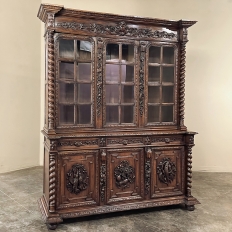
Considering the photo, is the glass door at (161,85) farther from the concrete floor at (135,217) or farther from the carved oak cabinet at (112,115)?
the concrete floor at (135,217)

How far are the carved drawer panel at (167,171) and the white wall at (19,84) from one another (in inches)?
113

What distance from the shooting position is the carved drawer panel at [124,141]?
10.7ft

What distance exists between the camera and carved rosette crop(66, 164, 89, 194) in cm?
312

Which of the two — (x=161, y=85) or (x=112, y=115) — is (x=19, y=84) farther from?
(x=161, y=85)

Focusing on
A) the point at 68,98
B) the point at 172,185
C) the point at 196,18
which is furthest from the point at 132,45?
the point at 196,18

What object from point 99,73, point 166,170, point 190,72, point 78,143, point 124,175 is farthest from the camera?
point 190,72

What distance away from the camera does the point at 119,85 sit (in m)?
3.35

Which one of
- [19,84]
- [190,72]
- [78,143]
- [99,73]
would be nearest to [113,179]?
[78,143]

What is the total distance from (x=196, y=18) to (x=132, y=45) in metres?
2.38

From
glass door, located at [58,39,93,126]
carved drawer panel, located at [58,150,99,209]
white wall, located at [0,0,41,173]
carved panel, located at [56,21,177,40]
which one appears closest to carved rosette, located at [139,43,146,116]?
carved panel, located at [56,21,177,40]

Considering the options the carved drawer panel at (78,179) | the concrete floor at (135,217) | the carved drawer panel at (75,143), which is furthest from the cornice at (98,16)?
the concrete floor at (135,217)

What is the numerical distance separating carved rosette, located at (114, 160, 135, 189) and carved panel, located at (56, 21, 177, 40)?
4.91ft

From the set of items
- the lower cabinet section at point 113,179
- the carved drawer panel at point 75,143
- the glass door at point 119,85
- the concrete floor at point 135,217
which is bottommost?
the concrete floor at point 135,217

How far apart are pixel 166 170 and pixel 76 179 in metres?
1.11
